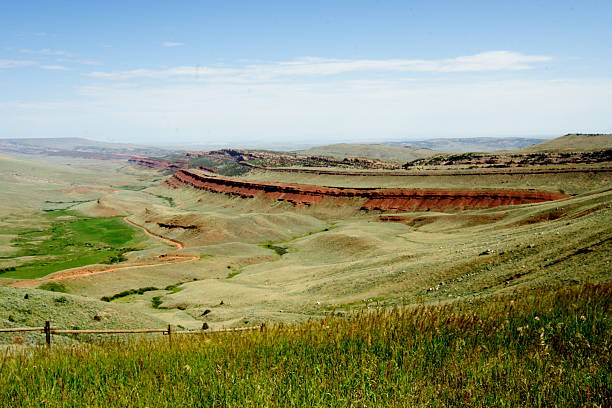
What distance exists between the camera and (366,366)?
5.83 metres

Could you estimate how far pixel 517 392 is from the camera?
197 inches

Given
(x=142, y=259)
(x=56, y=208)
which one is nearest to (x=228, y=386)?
(x=142, y=259)

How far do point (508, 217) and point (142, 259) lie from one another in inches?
1973

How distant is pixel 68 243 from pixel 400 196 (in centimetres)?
6576

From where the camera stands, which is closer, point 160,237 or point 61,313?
point 61,313

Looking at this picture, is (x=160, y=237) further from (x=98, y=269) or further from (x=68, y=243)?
(x=98, y=269)

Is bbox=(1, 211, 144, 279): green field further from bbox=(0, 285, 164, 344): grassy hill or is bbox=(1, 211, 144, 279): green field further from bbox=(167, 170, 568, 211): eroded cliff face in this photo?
bbox=(0, 285, 164, 344): grassy hill

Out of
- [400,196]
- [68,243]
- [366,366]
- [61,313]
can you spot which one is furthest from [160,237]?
[366,366]

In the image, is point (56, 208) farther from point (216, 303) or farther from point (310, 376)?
point (310, 376)

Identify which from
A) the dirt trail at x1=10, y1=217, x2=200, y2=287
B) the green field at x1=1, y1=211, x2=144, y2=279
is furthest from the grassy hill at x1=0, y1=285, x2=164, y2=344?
the green field at x1=1, y1=211, x2=144, y2=279

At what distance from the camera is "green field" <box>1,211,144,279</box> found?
64.3 metres

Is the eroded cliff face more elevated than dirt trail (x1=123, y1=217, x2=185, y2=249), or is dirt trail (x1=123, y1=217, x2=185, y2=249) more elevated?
the eroded cliff face

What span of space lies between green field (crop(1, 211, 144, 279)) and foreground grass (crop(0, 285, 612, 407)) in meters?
58.9

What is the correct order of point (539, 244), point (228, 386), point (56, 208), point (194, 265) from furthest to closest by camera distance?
Answer: point (56, 208)
point (194, 265)
point (539, 244)
point (228, 386)
